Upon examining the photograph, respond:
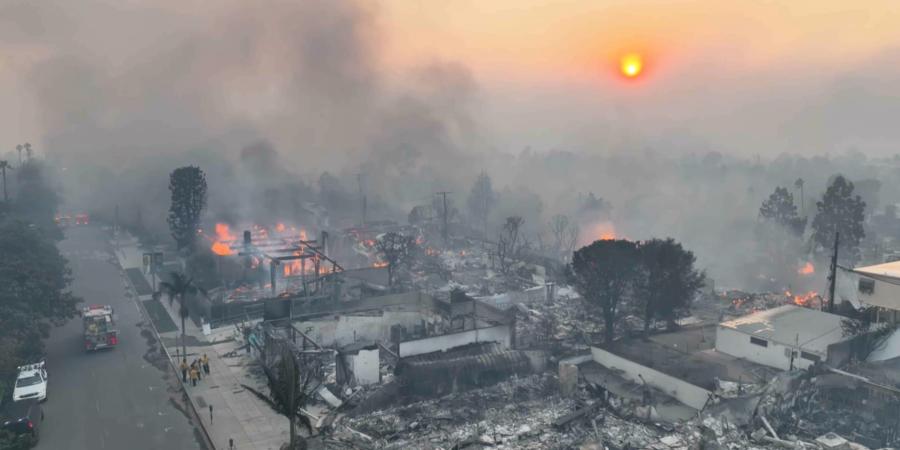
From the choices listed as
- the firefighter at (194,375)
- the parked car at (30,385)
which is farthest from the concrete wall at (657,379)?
the parked car at (30,385)

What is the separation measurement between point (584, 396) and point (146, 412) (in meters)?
14.8

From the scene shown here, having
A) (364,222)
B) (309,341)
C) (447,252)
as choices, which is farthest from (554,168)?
(309,341)

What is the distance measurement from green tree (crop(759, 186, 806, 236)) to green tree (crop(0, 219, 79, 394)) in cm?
4497

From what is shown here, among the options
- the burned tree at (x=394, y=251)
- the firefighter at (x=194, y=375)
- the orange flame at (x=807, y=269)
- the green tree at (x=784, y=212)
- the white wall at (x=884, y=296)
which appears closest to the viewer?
the firefighter at (x=194, y=375)

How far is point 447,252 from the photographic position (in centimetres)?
4975

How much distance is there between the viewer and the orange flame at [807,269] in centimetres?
4226

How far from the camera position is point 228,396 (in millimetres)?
21500

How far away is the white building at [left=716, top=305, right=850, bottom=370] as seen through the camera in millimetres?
21047

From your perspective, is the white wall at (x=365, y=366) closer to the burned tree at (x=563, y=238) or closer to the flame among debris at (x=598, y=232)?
the burned tree at (x=563, y=238)

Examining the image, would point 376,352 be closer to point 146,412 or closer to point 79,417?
point 146,412

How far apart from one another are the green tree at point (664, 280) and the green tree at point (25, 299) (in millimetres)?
24110

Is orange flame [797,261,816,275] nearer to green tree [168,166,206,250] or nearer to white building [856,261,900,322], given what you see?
white building [856,261,900,322]

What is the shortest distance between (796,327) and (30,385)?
2805 cm

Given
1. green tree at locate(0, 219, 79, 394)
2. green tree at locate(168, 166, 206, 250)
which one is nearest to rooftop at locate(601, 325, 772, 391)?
green tree at locate(0, 219, 79, 394)
